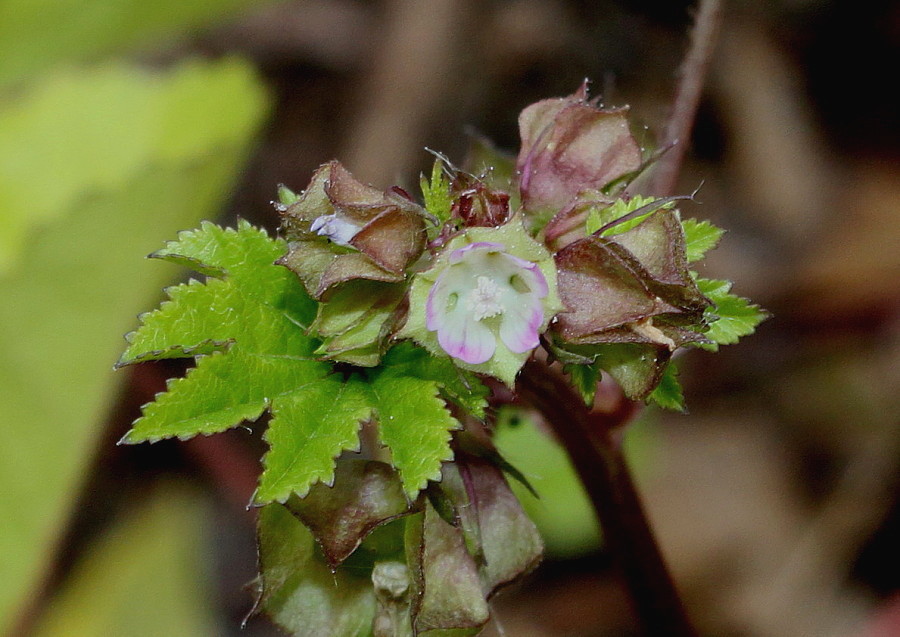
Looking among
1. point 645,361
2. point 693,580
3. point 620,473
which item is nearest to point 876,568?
point 693,580

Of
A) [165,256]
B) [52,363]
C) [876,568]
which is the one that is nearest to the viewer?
[165,256]

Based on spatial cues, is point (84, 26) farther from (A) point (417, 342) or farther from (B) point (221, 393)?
(A) point (417, 342)

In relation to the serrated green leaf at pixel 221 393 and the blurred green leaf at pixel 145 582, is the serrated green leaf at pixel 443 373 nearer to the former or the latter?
the serrated green leaf at pixel 221 393

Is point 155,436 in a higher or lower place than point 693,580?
higher

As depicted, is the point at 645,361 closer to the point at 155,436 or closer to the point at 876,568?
the point at 155,436

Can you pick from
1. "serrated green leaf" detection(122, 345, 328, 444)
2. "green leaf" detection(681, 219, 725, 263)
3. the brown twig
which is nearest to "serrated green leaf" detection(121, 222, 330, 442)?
"serrated green leaf" detection(122, 345, 328, 444)

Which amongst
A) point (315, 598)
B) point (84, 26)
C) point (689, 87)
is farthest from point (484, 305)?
point (84, 26)

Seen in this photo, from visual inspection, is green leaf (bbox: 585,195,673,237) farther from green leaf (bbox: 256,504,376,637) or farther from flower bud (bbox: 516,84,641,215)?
green leaf (bbox: 256,504,376,637)
